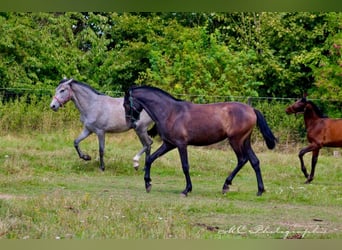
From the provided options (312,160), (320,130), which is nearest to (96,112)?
(312,160)

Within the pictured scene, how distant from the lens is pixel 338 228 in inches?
247

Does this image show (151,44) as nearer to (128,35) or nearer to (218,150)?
(128,35)

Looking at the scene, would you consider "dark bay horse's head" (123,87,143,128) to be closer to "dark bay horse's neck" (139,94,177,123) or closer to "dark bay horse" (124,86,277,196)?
"dark bay horse" (124,86,277,196)

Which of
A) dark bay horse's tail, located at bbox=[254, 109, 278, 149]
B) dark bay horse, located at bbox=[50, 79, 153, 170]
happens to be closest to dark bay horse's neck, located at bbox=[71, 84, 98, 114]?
dark bay horse, located at bbox=[50, 79, 153, 170]

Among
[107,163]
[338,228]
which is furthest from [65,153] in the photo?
[338,228]

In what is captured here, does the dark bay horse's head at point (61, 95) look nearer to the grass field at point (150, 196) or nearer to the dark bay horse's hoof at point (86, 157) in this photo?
the grass field at point (150, 196)

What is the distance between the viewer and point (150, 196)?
29.2 feet

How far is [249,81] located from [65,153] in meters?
8.91

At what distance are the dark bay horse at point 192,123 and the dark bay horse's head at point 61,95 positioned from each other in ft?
11.0

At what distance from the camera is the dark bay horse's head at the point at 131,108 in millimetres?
9234

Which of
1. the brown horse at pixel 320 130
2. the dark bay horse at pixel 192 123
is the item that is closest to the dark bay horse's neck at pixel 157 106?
the dark bay horse at pixel 192 123

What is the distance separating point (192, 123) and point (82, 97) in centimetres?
396

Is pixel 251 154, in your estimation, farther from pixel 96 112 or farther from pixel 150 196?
pixel 96 112

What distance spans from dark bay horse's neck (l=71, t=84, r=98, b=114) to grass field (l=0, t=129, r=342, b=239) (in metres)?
1.14
